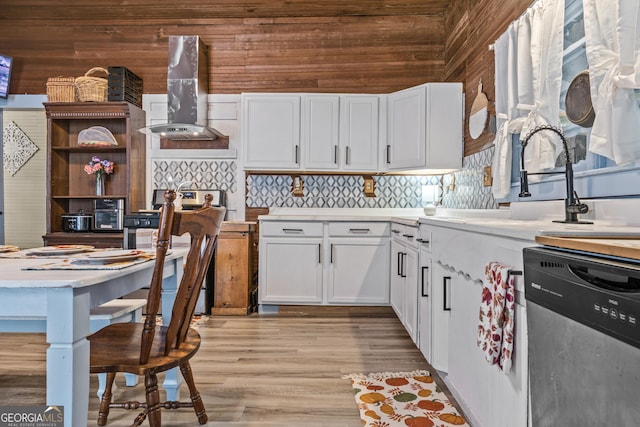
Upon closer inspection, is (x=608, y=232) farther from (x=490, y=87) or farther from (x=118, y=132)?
(x=118, y=132)

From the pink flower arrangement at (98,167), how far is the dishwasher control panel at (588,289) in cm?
426

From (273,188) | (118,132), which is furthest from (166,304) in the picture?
(118,132)

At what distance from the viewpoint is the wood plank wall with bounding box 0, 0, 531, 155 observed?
429 cm

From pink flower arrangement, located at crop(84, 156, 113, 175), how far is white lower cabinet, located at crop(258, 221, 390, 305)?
1878mm

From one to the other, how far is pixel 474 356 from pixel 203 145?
358 centimetres

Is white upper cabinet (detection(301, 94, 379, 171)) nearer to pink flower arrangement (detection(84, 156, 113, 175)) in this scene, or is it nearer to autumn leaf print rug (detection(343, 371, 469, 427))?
pink flower arrangement (detection(84, 156, 113, 175))

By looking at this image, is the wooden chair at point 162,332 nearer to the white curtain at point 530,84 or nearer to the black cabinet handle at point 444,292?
the black cabinet handle at point 444,292

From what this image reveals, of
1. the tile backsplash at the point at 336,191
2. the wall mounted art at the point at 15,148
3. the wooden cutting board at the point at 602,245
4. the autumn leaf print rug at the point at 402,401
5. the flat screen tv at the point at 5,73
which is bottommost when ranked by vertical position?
the autumn leaf print rug at the point at 402,401

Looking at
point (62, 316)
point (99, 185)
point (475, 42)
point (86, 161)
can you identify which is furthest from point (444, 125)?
A: point (86, 161)

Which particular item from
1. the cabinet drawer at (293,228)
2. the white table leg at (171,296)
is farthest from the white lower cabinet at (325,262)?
the white table leg at (171,296)

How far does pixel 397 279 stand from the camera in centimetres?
337

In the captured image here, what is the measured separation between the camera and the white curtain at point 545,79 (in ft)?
6.76

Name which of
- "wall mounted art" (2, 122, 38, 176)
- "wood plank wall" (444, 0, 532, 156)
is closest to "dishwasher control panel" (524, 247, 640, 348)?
"wood plank wall" (444, 0, 532, 156)

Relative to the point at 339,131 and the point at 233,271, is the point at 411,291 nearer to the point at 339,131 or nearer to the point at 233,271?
the point at 233,271
